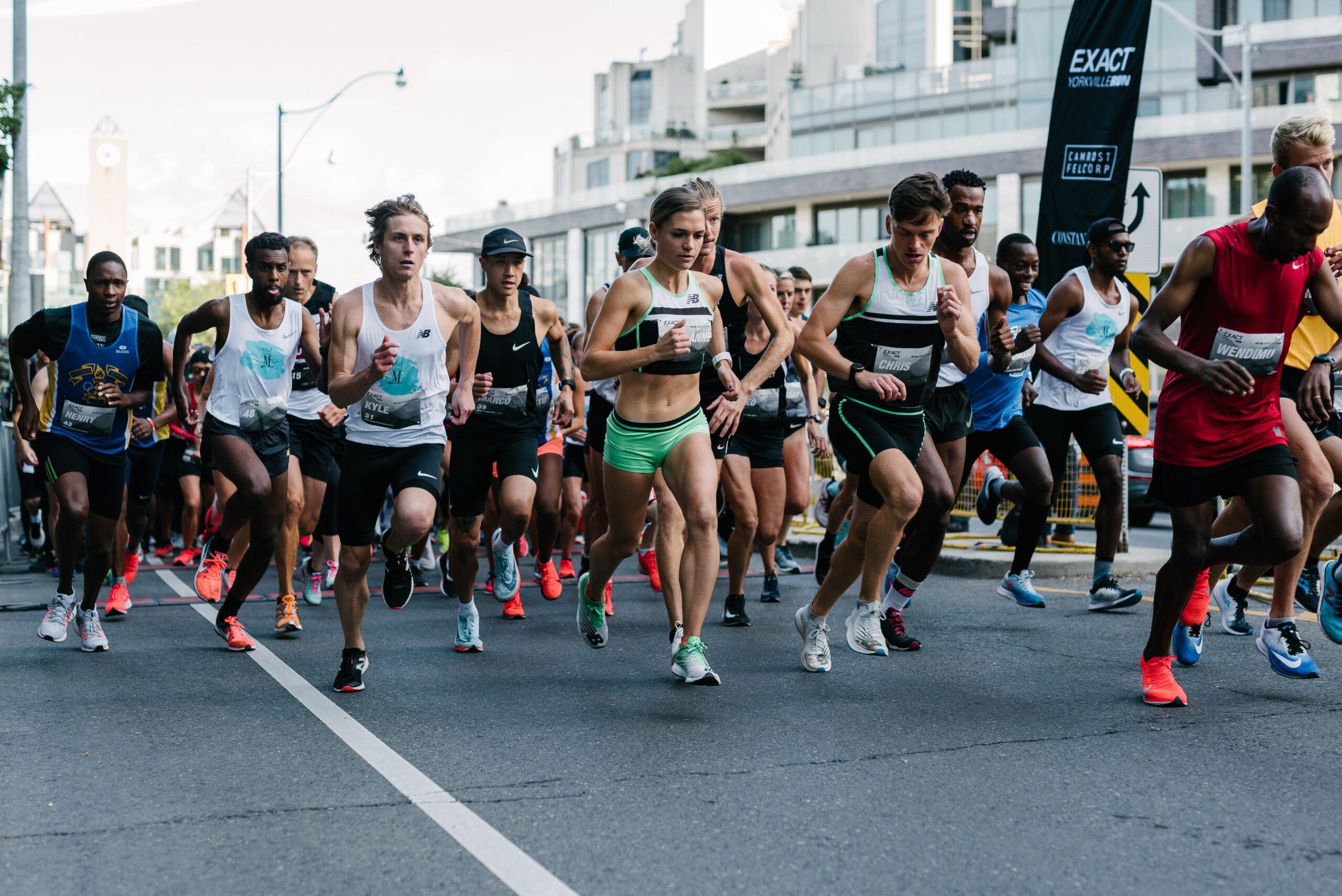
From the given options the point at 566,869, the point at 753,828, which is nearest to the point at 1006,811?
the point at 753,828

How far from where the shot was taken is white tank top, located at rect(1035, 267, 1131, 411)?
8.48m

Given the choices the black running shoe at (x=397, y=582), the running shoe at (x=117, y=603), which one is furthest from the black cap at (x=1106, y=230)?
the running shoe at (x=117, y=603)

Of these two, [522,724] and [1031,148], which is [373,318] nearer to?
[522,724]

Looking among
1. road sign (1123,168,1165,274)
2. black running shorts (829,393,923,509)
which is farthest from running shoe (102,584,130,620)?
road sign (1123,168,1165,274)

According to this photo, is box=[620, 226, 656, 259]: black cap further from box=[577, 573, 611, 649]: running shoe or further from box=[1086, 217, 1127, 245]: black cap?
box=[1086, 217, 1127, 245]: black cap

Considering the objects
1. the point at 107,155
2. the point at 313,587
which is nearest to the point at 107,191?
the point at 107,155

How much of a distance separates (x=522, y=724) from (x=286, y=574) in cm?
315

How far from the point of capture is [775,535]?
905 centimetres

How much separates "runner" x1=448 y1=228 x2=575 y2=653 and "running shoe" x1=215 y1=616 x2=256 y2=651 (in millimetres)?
1055

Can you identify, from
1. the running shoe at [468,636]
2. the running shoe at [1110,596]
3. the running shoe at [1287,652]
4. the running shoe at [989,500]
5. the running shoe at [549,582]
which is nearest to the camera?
the running shoe at [1287,652]

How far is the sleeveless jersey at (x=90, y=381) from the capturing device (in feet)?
24.8

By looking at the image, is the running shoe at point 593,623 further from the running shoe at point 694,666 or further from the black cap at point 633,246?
the black cap at point 633,246

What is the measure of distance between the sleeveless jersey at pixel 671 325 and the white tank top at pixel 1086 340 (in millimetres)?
3084

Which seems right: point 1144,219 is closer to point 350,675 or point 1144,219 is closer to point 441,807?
point 350,675
